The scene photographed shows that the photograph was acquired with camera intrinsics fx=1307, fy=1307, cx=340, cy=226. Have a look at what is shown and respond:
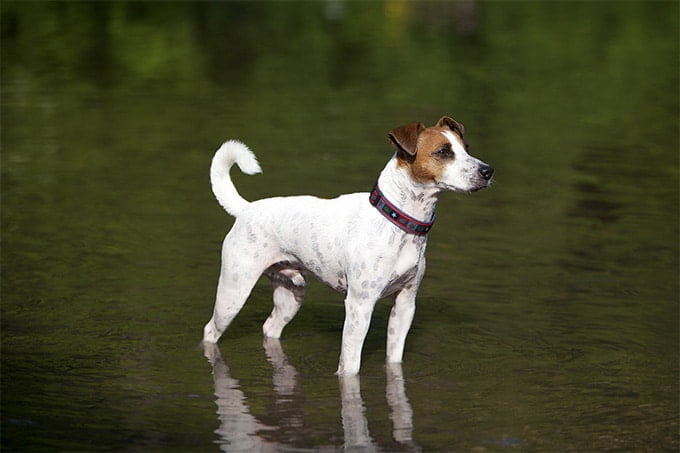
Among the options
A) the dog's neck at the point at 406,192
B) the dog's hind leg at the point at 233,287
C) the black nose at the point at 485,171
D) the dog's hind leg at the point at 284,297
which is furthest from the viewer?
the dog's hind leg at the point at 284,297

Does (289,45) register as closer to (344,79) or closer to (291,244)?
(344,79)

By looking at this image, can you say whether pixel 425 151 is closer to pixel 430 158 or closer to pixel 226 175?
pixel 430 158

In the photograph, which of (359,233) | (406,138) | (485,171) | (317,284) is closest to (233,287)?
(359,233)

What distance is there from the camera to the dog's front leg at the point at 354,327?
8234mm

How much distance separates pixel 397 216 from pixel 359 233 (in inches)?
10.7

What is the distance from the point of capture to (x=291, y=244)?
852 centimetres

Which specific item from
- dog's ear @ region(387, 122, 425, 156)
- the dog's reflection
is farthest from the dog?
the dog's reflection

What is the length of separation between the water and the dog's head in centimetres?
146

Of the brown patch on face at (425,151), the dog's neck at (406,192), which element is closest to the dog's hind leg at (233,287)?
the dog's neck at (406,192)

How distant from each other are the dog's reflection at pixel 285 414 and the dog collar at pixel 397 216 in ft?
3.67

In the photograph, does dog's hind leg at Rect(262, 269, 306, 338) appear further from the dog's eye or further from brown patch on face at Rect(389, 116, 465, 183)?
the dog's eye

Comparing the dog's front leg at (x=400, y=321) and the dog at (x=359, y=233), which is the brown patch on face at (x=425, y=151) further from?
the dog's front leg at (x=400, y=321)

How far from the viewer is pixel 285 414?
8070 mm

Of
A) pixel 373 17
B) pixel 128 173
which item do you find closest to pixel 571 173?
pixel 128 173
